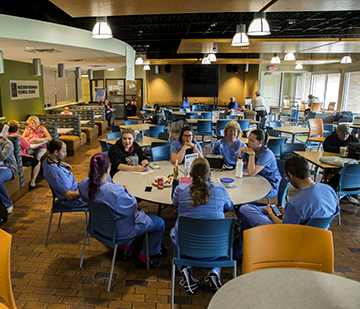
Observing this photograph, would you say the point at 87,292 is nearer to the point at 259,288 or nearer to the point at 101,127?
the point at 259,288

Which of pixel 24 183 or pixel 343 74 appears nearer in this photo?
pixel 24 183

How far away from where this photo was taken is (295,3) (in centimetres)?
431

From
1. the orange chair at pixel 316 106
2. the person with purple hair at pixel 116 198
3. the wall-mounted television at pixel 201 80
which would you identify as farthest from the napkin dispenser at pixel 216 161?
the wall-mounted television at pixel 201 80

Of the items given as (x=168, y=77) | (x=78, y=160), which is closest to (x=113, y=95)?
(x=168, y=77)

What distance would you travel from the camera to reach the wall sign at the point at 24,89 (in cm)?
866

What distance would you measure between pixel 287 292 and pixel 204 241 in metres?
0.84

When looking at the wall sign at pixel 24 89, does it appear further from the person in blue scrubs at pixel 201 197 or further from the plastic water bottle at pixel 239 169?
the person in blue scrubs at pixel 201 197

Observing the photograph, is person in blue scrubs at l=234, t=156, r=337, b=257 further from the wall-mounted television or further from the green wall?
the wall-mounted television

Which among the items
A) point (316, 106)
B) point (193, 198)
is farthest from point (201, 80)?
point (193, 198)

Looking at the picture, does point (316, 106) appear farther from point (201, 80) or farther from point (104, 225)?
point (104, 225)

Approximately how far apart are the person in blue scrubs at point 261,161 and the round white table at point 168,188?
158 millimetres

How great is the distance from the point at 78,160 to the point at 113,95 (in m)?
11.1

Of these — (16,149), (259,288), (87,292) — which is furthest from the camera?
(16,149)

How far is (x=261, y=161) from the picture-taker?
3617 mm
